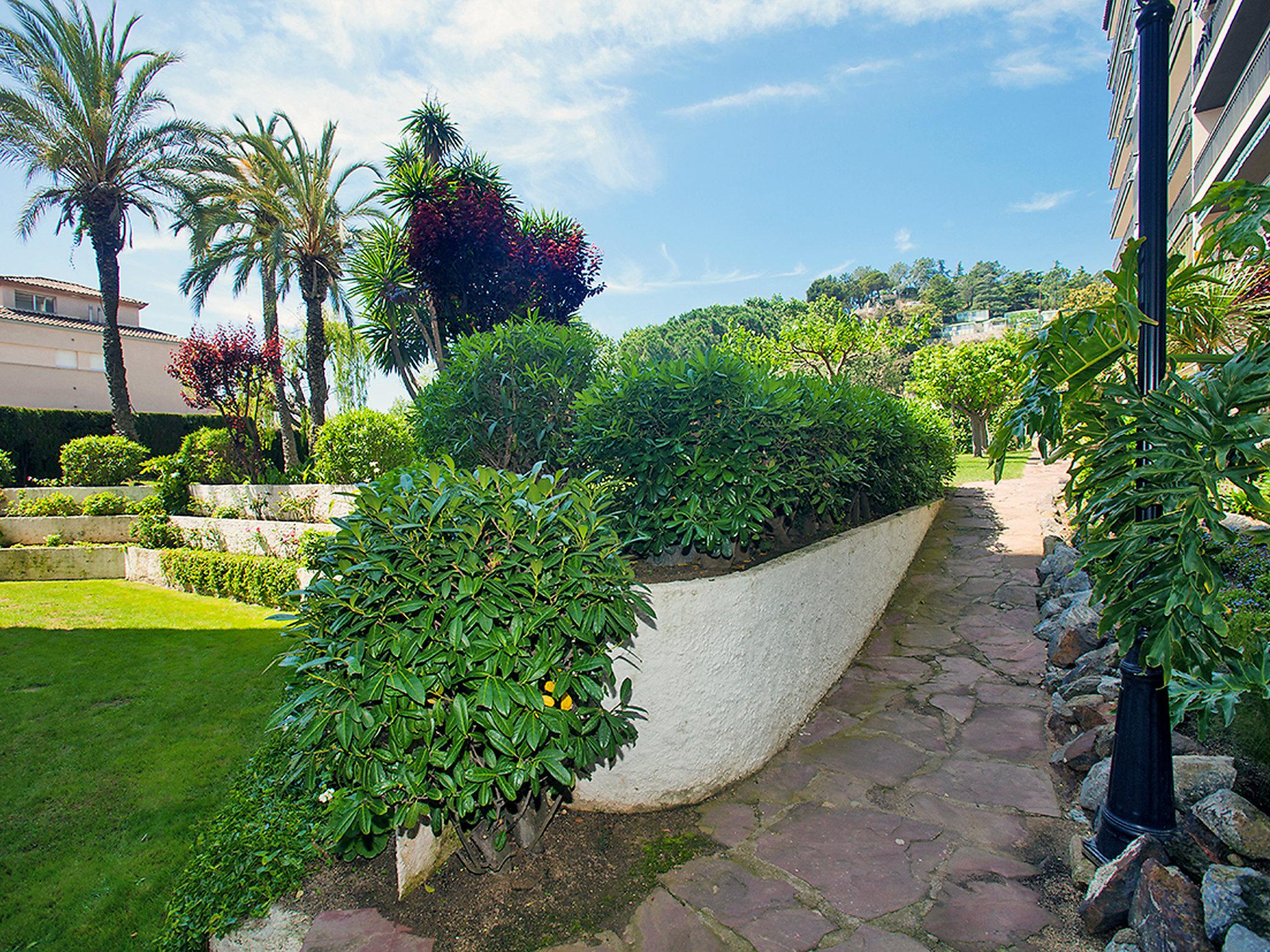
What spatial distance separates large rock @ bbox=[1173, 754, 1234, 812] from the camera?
8.34 ft

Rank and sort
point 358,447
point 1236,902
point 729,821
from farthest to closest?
point 358,447, point 729,821, point 1236,902

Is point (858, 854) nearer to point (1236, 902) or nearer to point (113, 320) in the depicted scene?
point (1236, 902)

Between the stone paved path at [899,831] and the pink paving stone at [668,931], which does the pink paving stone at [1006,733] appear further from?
the pink paving stone at [668,931]

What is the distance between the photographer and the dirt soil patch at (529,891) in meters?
2.43

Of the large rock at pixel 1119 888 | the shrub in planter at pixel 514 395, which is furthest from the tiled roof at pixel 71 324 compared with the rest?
the large rock at pixel 1119 888

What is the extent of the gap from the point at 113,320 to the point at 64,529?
7.13m

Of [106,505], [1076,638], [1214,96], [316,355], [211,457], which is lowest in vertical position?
[1076,638]

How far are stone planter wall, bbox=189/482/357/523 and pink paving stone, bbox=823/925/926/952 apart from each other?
9.42 meters

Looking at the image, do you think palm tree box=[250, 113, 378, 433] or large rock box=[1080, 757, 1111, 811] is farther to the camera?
palm tree box=[250, 113, 378, 433]

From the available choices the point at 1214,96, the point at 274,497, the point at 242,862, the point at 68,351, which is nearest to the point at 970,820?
the point at 242,862

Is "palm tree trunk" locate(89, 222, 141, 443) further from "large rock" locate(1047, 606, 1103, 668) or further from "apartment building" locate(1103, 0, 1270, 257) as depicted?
"apartment building" locate(1103, 0, 1270, 257)

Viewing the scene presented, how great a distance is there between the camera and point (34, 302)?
28.7m

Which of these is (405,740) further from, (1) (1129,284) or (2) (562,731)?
(1) (1129,284)

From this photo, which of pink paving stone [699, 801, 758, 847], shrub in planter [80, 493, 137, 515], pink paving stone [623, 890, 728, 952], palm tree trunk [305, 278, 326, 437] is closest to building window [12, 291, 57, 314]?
palm tree trunk [305, 278, 326, 437]
